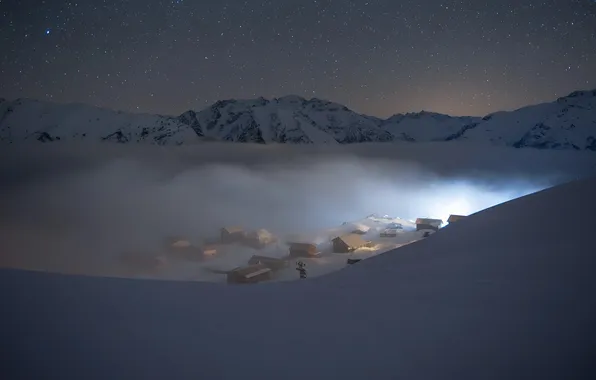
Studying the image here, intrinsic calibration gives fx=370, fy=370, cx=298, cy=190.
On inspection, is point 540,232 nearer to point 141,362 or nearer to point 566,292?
point 566,292

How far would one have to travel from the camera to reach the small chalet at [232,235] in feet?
143

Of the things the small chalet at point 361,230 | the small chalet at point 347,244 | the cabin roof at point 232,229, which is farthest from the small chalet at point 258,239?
the small chalet at point 361,230

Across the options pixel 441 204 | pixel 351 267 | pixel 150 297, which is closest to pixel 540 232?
pixel 351 267

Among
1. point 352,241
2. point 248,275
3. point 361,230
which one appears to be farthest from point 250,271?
point 361,230

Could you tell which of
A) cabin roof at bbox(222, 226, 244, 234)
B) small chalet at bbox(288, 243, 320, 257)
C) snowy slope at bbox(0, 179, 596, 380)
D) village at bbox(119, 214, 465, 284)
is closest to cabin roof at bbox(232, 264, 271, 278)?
village at bbox(119, 214, 465, 284)

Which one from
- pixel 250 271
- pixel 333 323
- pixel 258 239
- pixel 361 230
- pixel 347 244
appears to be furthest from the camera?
pixel 361 230

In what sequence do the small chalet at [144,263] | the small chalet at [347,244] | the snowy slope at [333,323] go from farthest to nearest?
the small chalet at [347,244] < the small chalet at [144,263] < the snowy slope at [333,323]

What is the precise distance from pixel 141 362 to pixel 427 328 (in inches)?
83.2

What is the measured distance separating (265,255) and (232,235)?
8.96m

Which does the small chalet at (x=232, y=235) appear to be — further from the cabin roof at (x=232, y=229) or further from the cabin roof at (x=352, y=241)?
the cabin roof at (x=352, y=241)

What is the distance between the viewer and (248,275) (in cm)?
2305

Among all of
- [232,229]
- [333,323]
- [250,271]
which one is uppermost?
[232,229]

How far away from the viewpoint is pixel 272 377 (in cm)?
240

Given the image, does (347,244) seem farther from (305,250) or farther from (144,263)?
(144,263)
